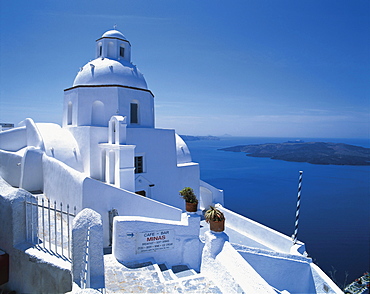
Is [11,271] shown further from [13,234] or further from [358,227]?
[358,227]

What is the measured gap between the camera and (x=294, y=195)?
39469 mm

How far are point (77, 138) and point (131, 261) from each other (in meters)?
8.36

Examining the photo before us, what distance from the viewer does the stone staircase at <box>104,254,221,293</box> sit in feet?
18.4

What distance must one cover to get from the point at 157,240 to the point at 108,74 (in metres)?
10.2

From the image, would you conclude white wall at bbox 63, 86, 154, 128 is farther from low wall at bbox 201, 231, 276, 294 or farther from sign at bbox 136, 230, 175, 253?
low wall at bbox 201, 231, 276, 294

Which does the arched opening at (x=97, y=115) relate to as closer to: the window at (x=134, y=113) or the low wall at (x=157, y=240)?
the window at (x=134, y=113)

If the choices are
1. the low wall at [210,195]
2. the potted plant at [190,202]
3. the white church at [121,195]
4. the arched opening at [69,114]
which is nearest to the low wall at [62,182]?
the white church at [121,195]

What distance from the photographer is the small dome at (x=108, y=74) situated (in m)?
13.7

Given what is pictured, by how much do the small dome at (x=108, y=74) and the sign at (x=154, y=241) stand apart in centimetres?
949

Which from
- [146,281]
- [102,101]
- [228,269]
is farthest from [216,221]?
[102,101]

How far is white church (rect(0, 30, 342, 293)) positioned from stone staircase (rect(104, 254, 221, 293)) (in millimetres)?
80

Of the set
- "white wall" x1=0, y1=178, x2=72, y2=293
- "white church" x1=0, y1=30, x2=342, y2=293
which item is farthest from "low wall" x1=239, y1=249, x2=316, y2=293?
"white wall" x1=0, y1=178, x2=72, y2=293

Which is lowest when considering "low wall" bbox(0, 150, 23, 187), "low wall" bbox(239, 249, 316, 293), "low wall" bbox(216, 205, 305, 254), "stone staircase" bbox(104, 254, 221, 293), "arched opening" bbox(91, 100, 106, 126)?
"low wall" bbox(216, 205, 305, 254)

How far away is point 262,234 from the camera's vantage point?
40.9 feet
